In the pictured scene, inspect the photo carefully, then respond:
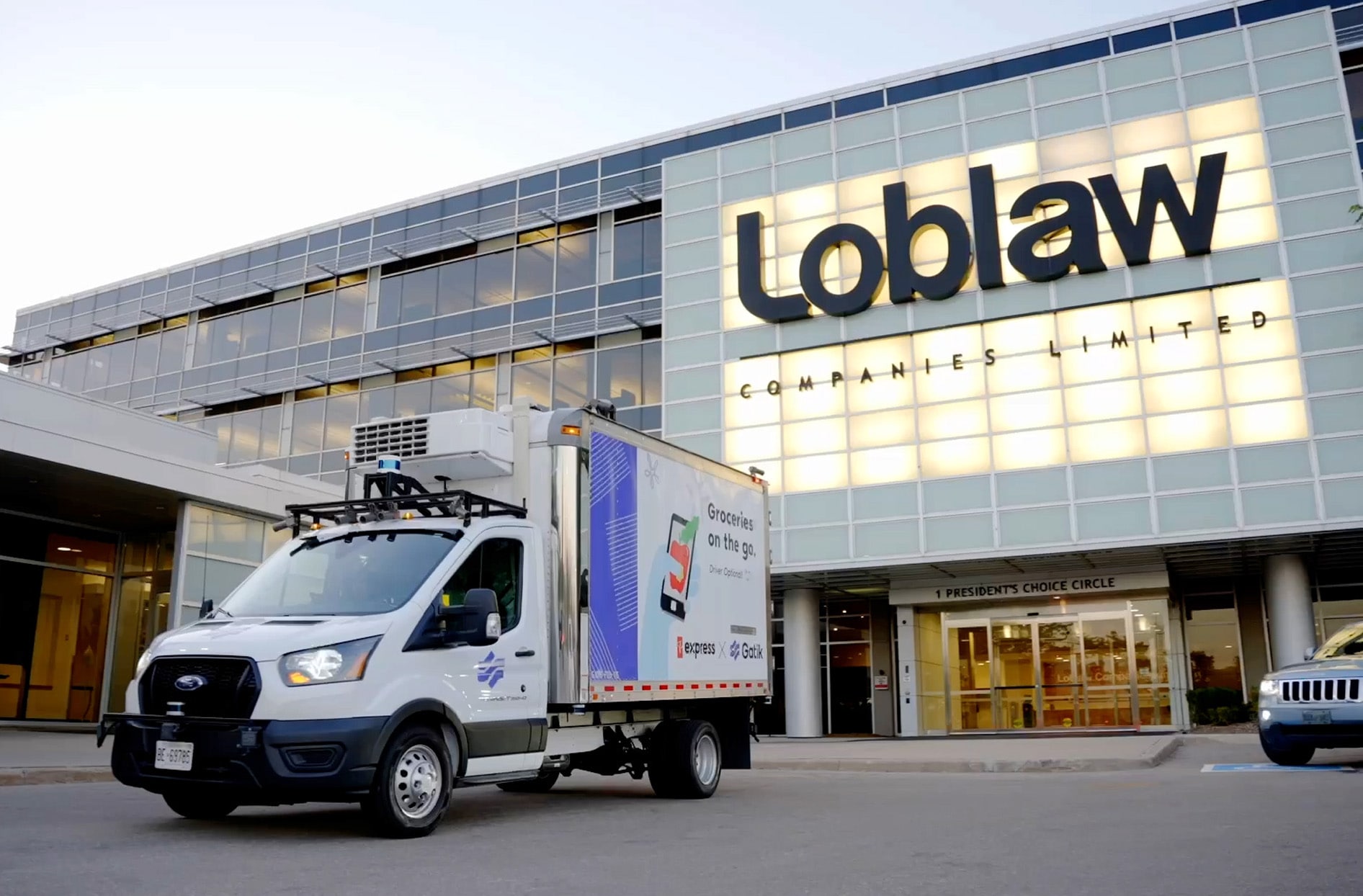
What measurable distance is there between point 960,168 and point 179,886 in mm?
26248

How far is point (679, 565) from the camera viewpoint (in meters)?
11.5

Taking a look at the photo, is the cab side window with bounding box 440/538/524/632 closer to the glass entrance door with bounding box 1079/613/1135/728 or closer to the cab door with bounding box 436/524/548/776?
the cab door with bounding box 436/524/548/776

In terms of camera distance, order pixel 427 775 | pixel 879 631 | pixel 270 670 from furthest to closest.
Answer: pixel 879 631 → pixel 427 775 → pixel 270 670

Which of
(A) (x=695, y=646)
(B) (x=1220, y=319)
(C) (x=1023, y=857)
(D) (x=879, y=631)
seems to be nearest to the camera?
(C) (x=1023, y=857)

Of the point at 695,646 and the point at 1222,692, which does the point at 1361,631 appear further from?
the point at 1222,692

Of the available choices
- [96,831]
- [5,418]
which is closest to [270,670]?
[96,831]

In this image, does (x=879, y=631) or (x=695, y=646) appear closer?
(x=695, y=646)

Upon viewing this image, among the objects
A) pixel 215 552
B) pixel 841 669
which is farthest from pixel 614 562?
pixel 841 669

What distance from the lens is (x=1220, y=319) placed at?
25500 mm

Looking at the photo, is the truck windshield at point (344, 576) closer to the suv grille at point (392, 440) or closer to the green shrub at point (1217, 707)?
the suv grille at point (392, 440)

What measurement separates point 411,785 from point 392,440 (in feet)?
10.5

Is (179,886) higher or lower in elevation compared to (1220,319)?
lower

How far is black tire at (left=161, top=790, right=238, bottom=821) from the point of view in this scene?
28.6 ft

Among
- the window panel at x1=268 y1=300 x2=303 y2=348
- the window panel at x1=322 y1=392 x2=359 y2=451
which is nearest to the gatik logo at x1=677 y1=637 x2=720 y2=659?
the window panel at x1=322 y1=392 x2=359 y2=451
